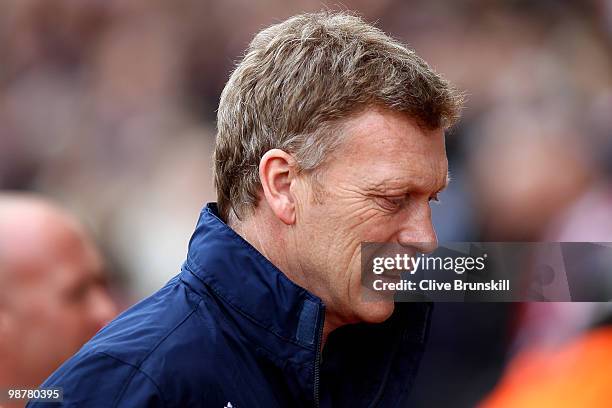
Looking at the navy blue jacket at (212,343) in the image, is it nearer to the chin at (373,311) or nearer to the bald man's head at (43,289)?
the chin at (373,311)

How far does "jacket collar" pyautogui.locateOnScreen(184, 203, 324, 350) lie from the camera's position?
1.26 meters

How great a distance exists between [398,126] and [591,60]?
Result: 1.16 m

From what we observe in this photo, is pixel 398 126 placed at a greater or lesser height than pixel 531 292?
greater

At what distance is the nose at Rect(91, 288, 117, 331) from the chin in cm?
111

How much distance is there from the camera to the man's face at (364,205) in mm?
1321

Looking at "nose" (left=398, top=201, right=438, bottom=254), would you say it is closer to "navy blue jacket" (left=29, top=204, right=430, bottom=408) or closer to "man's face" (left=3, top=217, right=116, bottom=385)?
"navy blue jacket" (left=29, top=204, right=430, bottom=408)

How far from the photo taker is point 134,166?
233cm

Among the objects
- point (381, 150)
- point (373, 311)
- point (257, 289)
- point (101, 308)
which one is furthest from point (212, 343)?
point (101, 308)

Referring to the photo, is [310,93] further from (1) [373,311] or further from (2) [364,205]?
(1) [373,311]

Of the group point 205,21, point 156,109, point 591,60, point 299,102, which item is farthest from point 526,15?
point 299,102

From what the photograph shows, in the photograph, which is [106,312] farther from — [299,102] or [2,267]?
[299,102]

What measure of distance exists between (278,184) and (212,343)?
263 millimetres

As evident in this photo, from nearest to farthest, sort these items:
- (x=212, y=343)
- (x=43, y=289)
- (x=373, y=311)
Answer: (x=212, y=343), (x=373, y=311), (x=43, y=289)

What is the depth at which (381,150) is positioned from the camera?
1.32 m
